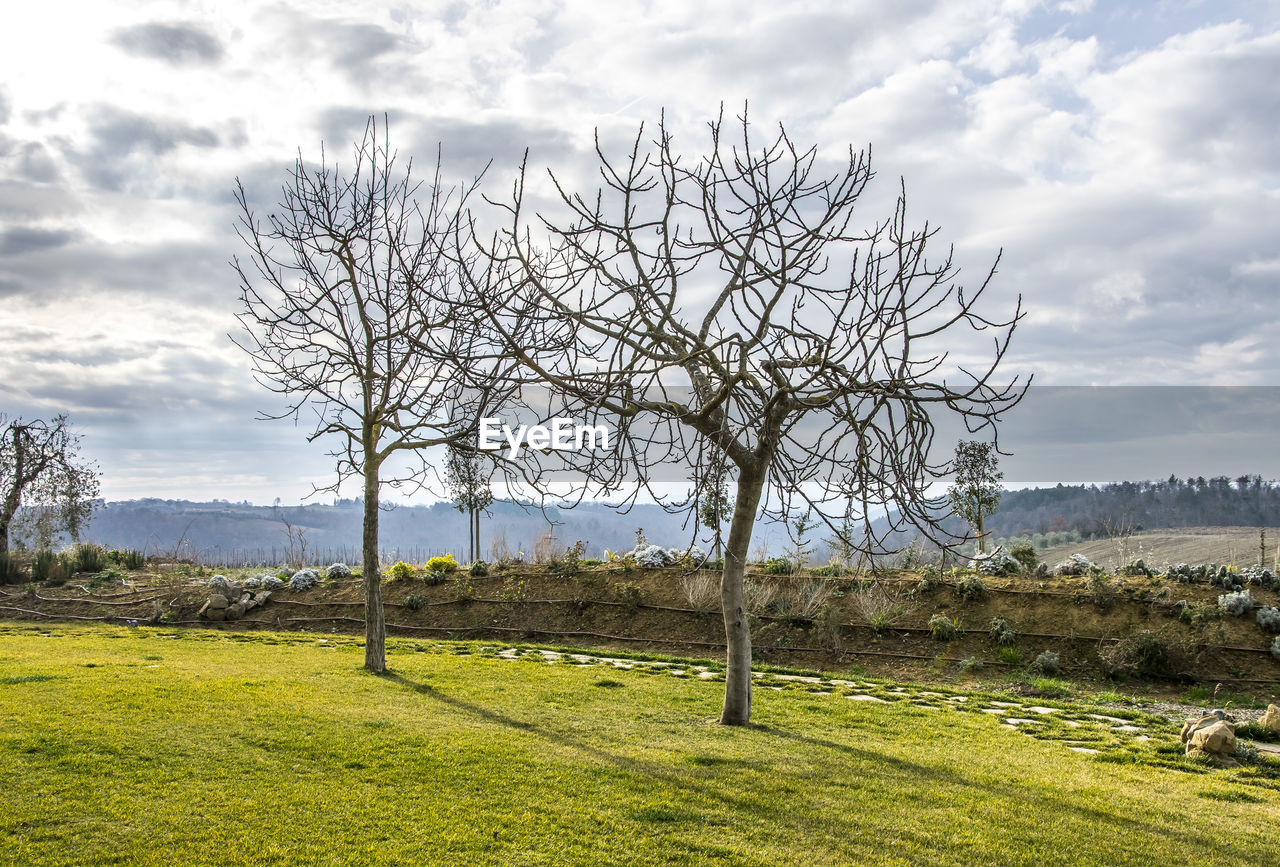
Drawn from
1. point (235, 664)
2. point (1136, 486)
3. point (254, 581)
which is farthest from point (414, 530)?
point (235, 664)

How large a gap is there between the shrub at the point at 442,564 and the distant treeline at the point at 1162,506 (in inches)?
1082

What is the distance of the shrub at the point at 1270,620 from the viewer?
9.85 metres

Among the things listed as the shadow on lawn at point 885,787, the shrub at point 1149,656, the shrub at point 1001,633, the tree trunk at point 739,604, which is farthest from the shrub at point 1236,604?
A: the tree trunk at point 739,604

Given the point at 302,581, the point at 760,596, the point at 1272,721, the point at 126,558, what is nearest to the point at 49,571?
the point at 126,558

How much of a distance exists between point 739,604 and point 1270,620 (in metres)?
8.08

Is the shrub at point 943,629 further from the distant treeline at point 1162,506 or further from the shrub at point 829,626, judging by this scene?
the distant treeline at point 1162,506

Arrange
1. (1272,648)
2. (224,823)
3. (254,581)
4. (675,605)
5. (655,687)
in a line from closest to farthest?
(224,823) → (655,687) → (1272,648) → (675,605) → (254,581)

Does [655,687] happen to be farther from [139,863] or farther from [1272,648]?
[1272,648]

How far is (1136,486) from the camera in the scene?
42688mm

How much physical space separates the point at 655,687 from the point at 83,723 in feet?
15.9

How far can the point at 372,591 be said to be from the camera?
27.8 ft

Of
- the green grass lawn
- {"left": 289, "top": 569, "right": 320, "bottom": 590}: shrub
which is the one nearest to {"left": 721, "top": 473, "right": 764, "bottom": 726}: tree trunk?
the green grass lawn

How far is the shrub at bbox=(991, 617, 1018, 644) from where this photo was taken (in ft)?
33.7

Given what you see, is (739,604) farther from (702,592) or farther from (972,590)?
(972,590)
